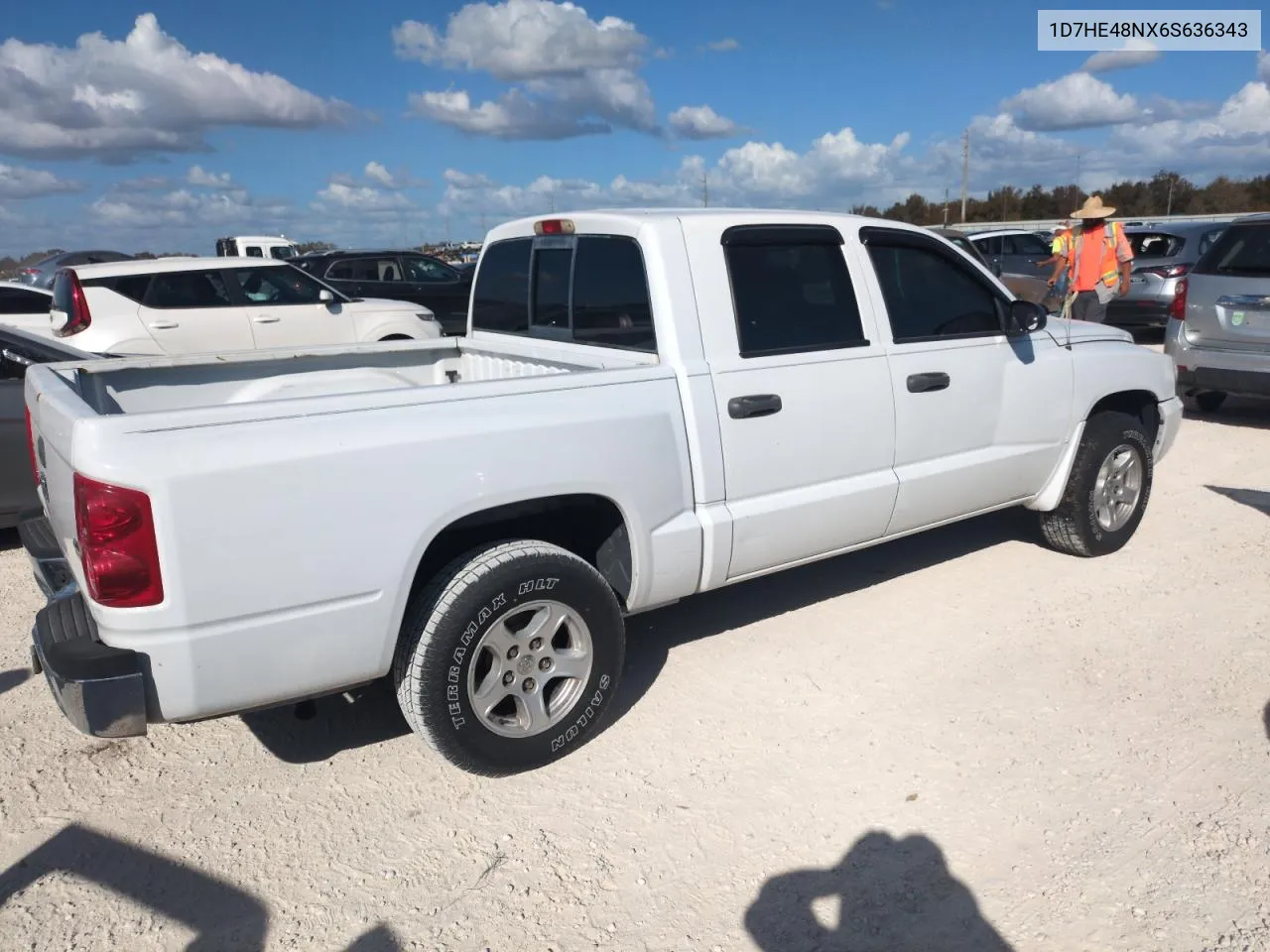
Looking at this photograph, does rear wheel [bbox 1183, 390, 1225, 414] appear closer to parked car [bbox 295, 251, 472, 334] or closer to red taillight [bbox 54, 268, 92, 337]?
parked car [bbox 295, 251, 472, 334]

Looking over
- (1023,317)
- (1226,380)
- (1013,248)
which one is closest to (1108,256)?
(1226,380)

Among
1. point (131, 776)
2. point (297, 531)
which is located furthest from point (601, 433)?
point (131, 776)

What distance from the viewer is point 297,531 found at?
2.79m

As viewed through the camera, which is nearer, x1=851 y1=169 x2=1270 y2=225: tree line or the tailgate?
the tailgate

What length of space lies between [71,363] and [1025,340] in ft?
13.9

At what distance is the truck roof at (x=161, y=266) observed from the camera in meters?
9.65

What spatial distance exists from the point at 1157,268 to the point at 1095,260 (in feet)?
17.0

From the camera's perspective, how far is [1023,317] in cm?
468

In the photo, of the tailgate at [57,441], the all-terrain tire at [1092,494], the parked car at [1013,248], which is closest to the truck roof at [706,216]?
the all-terrain tire at [1092,494]

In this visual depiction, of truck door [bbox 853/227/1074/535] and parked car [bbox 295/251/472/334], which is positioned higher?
parked car [bbox 295/251/472/334]

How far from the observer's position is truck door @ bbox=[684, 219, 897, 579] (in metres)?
3.76

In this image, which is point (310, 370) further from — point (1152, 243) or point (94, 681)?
point (1152, 243)

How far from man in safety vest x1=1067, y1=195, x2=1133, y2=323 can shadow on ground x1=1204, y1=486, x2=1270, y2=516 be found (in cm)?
265

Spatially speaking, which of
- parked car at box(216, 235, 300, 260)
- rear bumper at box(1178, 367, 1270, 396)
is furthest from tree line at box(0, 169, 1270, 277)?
rear bumper at box(1178, 367, 1270, 396)
